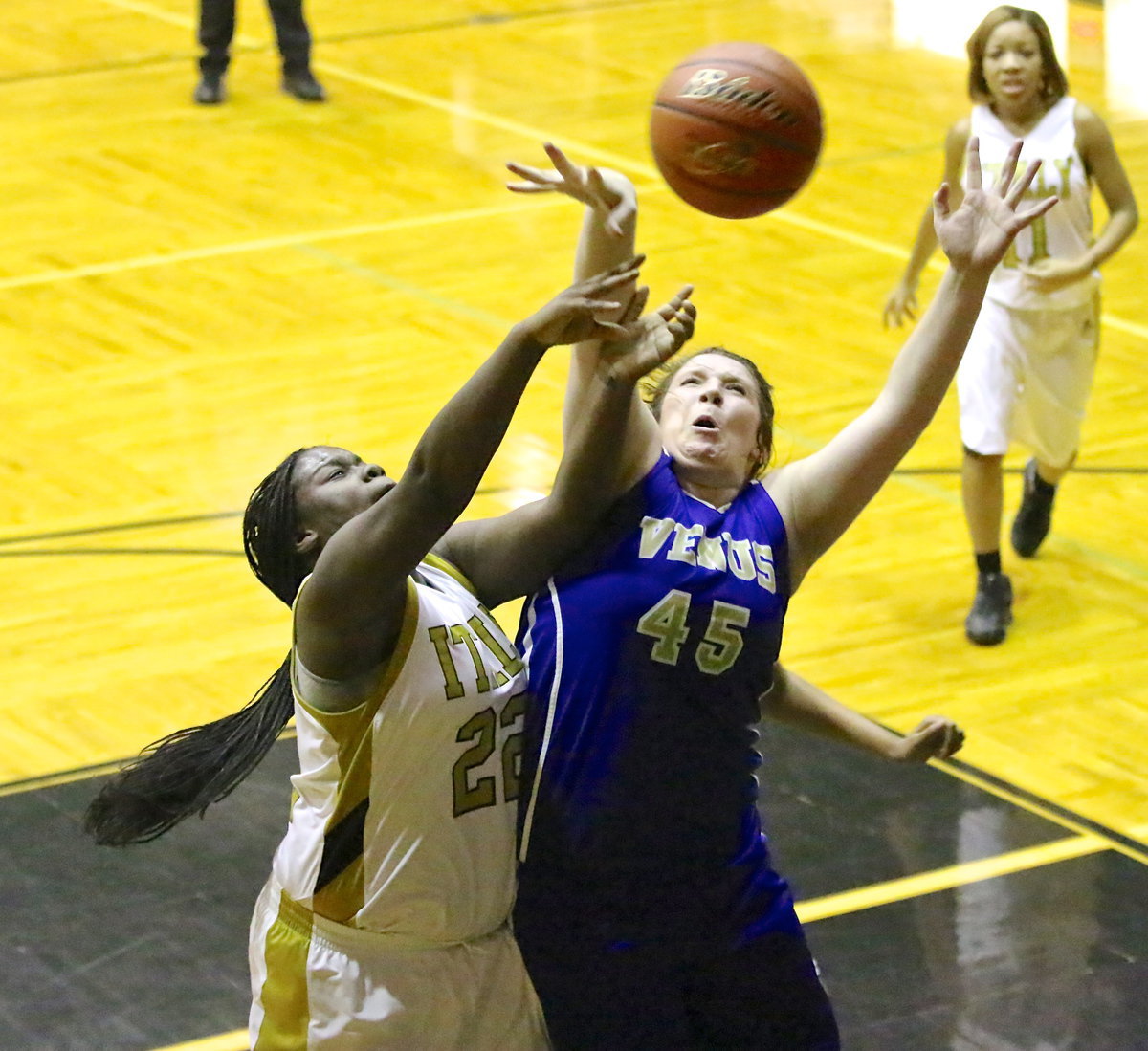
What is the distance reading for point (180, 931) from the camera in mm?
4797

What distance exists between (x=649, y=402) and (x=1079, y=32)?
11196mm

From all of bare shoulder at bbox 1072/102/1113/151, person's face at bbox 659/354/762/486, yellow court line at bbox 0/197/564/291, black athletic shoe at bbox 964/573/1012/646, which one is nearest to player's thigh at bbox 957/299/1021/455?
black athletic shoe at bbox 964/573/1012/646

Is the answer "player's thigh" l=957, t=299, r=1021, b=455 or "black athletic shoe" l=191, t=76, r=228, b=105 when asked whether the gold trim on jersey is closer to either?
"player's thigh" l=957, t=299, r=1021, b=455

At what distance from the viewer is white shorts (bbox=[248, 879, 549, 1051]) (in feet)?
10.4

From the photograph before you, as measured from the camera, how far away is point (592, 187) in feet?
10.1

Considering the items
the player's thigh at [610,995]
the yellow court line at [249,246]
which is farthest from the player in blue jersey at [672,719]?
the yellow court line at [249,246]

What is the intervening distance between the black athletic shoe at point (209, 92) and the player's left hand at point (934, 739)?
30.9 ft

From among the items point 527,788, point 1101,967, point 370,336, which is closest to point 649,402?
point 527,788

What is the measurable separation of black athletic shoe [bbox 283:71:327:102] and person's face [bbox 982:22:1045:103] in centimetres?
653

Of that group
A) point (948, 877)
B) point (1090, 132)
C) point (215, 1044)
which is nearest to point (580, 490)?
point (215, 1044)

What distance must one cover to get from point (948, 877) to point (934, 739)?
5.33 ft

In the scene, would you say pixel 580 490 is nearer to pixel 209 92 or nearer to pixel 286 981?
pixel 286 981

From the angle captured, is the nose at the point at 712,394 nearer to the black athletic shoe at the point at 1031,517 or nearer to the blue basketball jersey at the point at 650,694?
the blue basketball jersey at the point at 650,694

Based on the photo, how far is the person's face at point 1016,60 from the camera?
6.25 m
